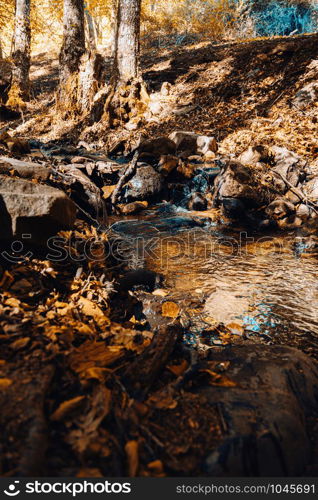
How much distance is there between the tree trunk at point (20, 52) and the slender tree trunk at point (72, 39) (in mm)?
2659

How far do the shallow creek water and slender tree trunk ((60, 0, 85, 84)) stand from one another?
8.61 metres

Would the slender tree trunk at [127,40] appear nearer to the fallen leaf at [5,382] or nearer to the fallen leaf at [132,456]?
the fallen leaf at [5,382]

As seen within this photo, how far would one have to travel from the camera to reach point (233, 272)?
350 cm

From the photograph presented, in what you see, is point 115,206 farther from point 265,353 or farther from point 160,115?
point 160,115

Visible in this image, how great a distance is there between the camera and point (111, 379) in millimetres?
1504

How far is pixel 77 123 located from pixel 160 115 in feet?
10.0

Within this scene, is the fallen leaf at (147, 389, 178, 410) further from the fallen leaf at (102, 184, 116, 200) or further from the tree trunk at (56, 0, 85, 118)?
the tree trunk at (56, 0, 85, 118)

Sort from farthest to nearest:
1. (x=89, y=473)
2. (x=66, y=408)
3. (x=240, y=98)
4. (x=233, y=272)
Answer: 1. (x=240, y=98)
2. (x=233, y=272)
3. (x=66, y=408)
4. (x=89, y=473)

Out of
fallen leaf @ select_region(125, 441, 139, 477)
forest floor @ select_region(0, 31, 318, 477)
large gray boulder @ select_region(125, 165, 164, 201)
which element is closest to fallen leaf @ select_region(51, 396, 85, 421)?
forest floor @ select_region(0, 31, 318, 477)

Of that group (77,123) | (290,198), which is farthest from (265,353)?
(77,123)

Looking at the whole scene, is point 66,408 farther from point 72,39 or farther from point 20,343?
point 72,39

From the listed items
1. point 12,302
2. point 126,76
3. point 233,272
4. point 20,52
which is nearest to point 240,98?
point 126,76

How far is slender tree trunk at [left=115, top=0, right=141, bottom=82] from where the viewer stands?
31.3ft

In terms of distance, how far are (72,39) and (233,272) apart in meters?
11.2
